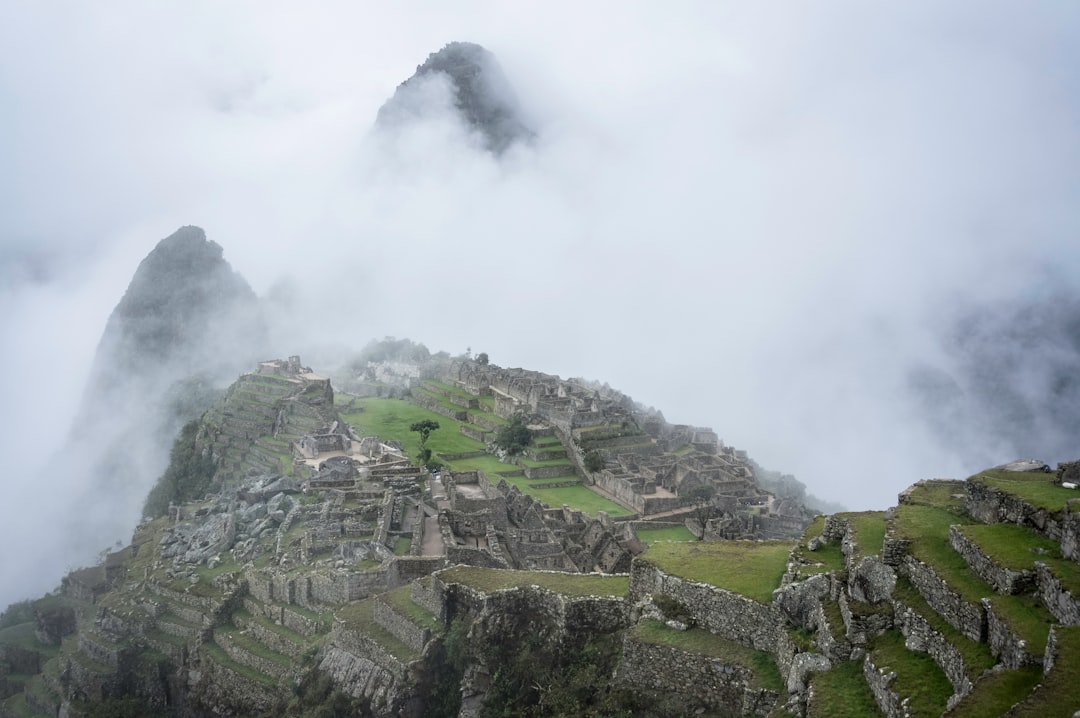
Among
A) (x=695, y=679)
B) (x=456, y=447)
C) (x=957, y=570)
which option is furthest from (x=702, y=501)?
(x=957, y=570)

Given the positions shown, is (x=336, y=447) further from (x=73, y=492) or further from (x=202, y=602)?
(x=73, y=492)

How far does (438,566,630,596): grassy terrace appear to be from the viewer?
61.3ft

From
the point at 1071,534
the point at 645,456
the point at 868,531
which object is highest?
the point at 645,456

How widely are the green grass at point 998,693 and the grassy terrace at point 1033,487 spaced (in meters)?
3.31

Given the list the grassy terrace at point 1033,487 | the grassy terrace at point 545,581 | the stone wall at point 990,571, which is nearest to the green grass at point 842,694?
the stone wall at point 990,571

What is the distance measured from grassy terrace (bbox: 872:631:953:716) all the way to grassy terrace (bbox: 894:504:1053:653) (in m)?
1.02

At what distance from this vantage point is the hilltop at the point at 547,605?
11.6 meters

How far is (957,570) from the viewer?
40.6 ft

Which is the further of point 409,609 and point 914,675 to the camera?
point 409,609

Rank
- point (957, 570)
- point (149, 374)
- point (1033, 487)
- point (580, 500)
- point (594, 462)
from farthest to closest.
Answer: point (149, 374), point (594, 462), point (580, 500), point (1033, 487), point (957, 570)

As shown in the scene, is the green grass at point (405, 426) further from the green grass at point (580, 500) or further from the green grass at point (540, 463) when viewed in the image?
the green grass at point (580, 500)

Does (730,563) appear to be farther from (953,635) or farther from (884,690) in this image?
(953,635)

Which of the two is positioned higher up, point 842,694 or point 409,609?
point 409,609

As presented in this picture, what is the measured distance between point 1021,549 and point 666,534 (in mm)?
36736
